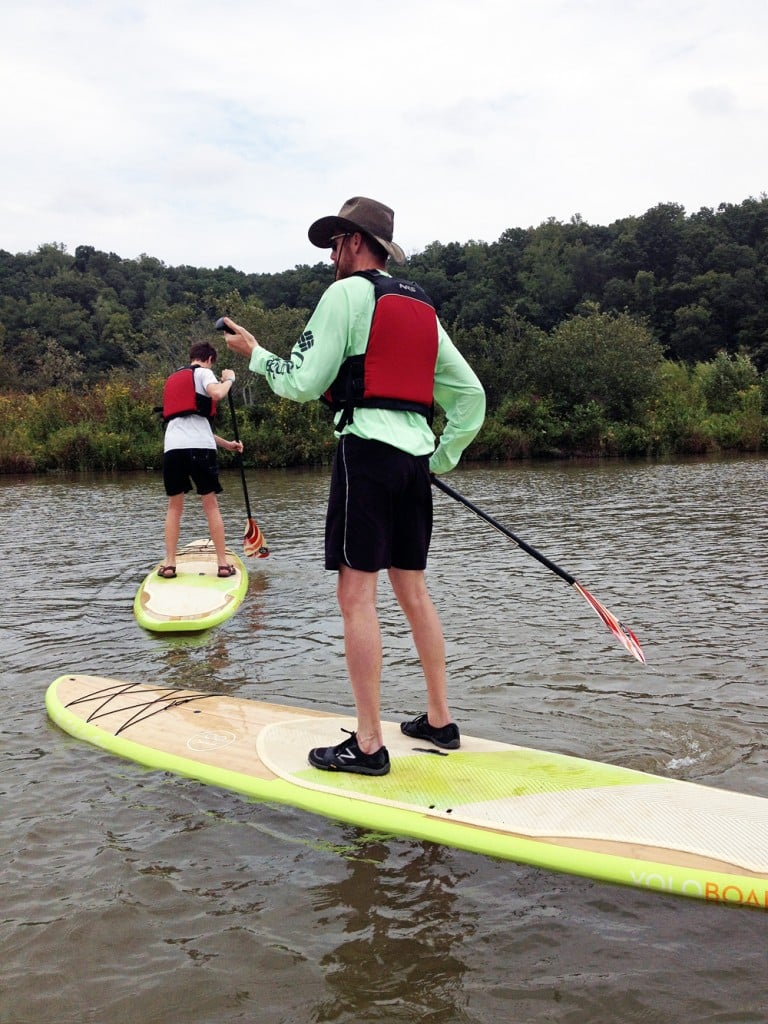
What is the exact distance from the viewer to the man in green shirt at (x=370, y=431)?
11.0ft

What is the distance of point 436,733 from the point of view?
12.3 feet

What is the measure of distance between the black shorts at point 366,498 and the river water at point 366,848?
1.06 metres

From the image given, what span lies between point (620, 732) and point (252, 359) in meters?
2.45

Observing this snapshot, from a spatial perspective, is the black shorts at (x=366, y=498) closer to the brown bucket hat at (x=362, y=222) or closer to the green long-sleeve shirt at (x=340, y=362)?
the green long-sleeve shirt at (x=340, y=362)

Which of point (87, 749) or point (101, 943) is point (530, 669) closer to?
point (87, 749)

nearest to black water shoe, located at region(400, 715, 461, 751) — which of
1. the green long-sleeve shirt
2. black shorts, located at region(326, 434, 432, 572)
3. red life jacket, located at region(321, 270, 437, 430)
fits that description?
black shorts, located at region(326, 434, 432, 572)

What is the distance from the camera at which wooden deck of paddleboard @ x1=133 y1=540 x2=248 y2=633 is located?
637 cm

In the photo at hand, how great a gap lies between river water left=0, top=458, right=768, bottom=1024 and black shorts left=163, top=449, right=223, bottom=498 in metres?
1.07

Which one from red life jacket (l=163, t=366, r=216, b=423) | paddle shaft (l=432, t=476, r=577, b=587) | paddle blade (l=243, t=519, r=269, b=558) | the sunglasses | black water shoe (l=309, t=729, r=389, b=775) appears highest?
the sunglasses

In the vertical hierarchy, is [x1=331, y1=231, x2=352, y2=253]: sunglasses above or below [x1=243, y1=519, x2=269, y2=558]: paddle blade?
above

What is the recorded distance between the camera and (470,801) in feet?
10.5

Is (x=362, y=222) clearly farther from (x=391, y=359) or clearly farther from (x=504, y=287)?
(x=504, y=287)

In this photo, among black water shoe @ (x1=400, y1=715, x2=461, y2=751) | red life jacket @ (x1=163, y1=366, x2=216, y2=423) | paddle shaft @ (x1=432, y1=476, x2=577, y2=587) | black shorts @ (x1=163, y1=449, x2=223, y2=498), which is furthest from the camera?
black shorts @ (x1=163, y1=449, x2=223, y2=498)

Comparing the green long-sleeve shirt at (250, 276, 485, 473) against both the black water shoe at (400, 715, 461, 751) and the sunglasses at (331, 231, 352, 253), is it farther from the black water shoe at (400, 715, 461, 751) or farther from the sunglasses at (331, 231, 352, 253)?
the black water shoe at (400, 715, 461, 751)
